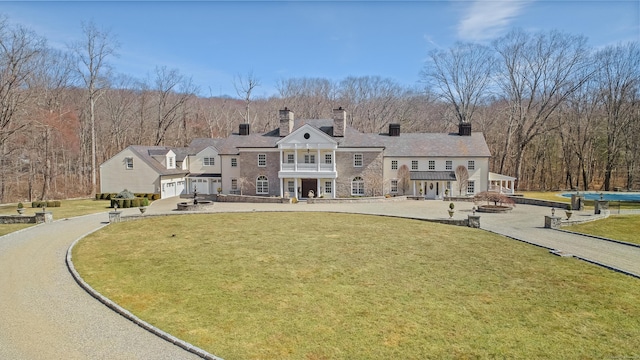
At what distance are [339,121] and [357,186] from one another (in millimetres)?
6740

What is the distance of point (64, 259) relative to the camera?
49.5ft

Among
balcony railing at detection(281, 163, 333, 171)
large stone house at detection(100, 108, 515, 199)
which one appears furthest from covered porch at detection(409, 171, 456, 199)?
balcony railing at detection(281, 163, 333, 171)

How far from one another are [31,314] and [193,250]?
678 centimetres

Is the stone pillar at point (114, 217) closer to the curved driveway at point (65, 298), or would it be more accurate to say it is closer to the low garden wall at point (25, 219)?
the curved driveway at point (65, 298)

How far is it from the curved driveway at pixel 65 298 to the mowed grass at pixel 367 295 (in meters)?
0.68

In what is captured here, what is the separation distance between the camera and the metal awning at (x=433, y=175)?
37.1 metres

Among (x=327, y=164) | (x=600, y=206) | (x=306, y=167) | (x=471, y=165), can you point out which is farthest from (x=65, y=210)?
(x=600, y=206)

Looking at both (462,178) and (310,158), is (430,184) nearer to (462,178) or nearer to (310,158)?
(462,178)

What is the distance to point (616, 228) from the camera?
20766 millimetres

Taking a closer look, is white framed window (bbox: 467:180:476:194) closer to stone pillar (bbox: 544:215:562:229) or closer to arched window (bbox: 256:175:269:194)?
stone pillar (bbox: 544:215:562:229)

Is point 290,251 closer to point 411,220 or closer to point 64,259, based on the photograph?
point 64,259

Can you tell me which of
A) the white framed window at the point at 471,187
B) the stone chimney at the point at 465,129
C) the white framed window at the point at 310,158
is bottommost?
the white framed window at the point at 471,187

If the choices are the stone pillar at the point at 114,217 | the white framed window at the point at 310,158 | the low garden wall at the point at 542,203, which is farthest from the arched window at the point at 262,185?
the low garden wall at the point at 542,203

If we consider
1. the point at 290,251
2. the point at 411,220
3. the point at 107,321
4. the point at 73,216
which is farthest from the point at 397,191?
the point at 107,321
